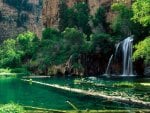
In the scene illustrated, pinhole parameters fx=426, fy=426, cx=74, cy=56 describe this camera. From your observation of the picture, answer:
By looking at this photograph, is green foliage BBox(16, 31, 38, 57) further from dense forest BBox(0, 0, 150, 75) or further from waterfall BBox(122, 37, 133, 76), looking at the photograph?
waterfall BBox(122, 37, 133, 76)

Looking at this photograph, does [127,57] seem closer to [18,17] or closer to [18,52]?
[18,52]

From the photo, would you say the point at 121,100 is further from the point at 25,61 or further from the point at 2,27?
the point at 2,27

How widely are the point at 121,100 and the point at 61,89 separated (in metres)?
14.1

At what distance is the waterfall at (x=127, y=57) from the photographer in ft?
222

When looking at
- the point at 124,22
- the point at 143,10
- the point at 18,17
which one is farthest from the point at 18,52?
the point at 143,10

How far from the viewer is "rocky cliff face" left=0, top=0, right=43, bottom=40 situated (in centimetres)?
16575

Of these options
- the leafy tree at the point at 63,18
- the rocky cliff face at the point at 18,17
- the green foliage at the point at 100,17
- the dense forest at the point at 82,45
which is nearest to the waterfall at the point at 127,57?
the dense forest at the point at 82,45

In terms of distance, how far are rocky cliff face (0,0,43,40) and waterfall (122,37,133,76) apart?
326 feet

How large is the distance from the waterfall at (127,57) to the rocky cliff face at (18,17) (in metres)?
99.4

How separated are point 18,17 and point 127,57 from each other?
107516 millimetres

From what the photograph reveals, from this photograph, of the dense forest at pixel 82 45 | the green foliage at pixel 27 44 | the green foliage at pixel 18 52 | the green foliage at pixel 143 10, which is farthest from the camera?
the green foliage at pixel 18 52

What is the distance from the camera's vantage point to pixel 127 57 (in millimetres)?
68375

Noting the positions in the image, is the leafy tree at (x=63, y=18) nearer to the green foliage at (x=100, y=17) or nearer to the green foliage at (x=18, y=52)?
the green foliage at (x=18, y=52)

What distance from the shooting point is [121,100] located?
27.5 metres
